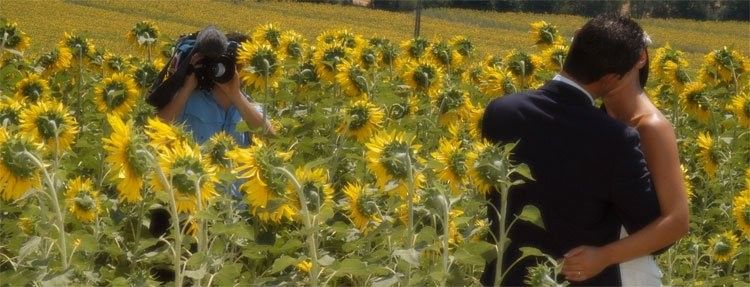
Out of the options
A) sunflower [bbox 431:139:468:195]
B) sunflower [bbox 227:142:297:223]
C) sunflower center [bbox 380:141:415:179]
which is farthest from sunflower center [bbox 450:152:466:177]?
sunflower [bbox 227:142:297:223]

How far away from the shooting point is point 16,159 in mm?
2242

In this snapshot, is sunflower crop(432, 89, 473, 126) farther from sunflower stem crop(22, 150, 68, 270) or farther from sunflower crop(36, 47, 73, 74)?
sunflower stem crop(22, 150, 68, 270)

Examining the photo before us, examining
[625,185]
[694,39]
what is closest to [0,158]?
[625,185]

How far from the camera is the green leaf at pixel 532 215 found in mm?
2301

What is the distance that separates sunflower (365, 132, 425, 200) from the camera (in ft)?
8.13

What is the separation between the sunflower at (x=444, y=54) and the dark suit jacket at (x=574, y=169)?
112 inches

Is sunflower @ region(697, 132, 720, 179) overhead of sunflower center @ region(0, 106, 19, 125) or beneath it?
beneath

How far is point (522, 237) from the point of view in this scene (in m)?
2.53

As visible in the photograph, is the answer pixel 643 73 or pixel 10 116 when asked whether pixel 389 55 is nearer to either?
pixel 10 116

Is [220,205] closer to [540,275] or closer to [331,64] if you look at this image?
[540,275]

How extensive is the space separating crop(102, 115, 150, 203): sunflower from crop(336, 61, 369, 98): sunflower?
77.7 inches

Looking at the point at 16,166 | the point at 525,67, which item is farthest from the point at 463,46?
the point at 16,166

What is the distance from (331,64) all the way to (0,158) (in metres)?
2.23

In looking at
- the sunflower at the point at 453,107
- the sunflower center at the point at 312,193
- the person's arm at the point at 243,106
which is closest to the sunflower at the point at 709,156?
the sunflower at the point at 453,107
